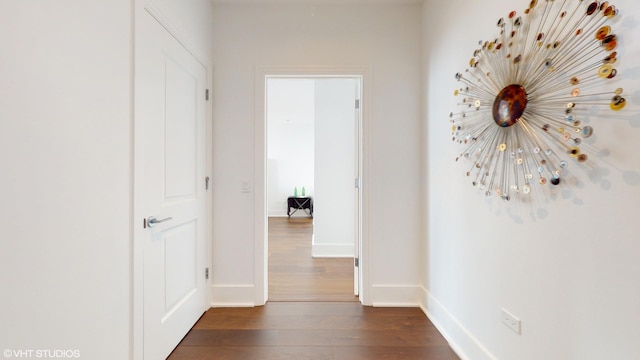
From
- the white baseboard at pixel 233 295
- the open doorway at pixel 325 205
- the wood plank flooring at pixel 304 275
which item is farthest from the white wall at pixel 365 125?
the wood plank flooring at pixel 304 275

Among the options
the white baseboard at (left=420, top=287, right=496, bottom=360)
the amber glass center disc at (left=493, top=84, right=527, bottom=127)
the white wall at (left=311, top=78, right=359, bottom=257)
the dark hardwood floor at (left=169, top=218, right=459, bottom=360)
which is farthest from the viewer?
the white wall at (left=311, top=78, right=359, bottom=257)

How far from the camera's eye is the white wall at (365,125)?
2465 millimetres

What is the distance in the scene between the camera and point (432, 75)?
7.50 feet

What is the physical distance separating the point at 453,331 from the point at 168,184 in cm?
215

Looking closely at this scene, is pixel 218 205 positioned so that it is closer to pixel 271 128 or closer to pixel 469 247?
pixel 469 247

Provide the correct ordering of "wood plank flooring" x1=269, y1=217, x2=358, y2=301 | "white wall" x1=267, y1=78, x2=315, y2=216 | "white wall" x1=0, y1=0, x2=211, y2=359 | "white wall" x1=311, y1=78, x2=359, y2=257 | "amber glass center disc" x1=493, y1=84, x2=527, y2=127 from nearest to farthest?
"white wall" x1=0, y1=0, x2=211, y2=359 < "amber glass center disc" x1=493, y1=84, x2=527, y2=127 < "wood plank flooring" x1=269, y1=217, x2=358, y2=301 < "white wall" x1=311, y1=78, x2=359, y2=257 < "white wall" x1=267, y1=78, x2=315, y2=216

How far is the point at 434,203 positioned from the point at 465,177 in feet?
1.60

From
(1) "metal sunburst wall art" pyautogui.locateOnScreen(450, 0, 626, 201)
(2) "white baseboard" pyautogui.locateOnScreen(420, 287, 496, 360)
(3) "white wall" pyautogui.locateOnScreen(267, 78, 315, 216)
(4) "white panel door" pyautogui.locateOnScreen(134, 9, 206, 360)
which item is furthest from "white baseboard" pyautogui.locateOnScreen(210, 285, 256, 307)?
(3) "white wall" pyautogui.locateOnScreen(267, 78, 315, 216)

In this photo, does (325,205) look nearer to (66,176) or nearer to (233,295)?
(233,295)

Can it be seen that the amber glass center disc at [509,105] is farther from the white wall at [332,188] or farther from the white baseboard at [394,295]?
the white wall at [332,188]

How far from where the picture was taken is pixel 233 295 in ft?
8.07

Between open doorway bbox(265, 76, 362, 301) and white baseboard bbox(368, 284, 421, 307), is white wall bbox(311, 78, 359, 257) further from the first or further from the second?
white baseboard bbox(368, 284, 421, 307)

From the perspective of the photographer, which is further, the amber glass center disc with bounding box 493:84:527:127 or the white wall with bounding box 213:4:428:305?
the white wall with bounding box 213:4:428:305

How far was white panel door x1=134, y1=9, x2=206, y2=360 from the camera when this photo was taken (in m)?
1.52
